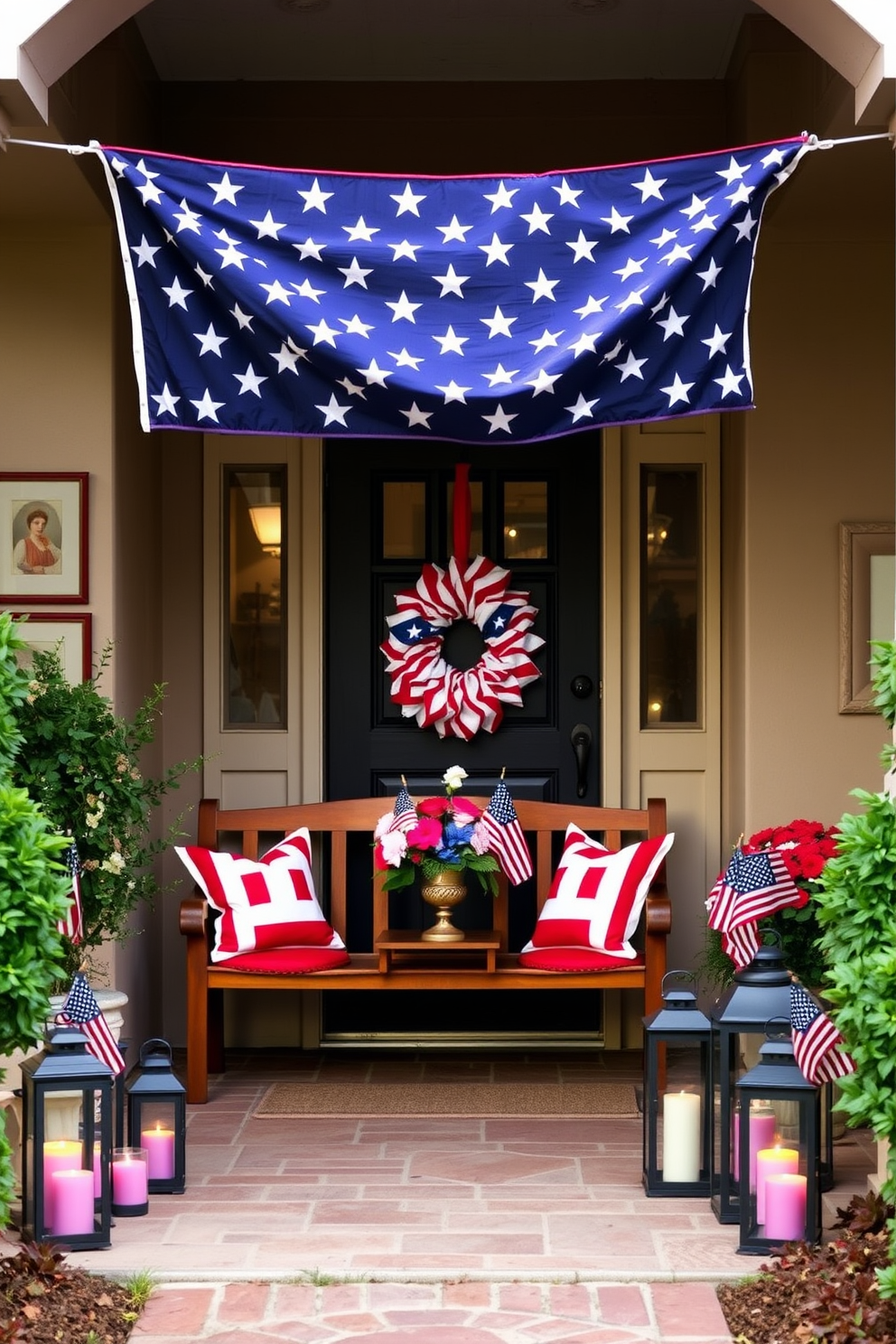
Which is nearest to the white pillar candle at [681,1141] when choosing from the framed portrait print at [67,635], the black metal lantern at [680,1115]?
the black metal lantern at [680,1115]

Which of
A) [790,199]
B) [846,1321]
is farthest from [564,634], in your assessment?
[846,1321]

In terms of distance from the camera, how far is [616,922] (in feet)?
16.9

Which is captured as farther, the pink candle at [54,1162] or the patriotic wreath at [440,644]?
the patriotic wreath at [440,644]

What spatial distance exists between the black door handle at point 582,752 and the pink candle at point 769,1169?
2245 mm

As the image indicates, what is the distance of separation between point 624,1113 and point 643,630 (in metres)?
1.74

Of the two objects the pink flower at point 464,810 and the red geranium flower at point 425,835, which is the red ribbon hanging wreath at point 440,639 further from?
the red geranium flower at point 425,835

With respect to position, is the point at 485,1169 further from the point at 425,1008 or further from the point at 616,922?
the point at 425,1008

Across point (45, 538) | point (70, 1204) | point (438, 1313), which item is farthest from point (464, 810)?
point (438, 1313)

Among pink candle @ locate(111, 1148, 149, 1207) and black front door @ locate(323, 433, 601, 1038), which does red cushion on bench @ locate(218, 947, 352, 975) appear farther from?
pink candle @ locate(111, 1148, 149, 1207)

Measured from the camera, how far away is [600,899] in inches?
205

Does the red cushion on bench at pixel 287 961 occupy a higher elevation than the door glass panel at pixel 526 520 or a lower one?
lower

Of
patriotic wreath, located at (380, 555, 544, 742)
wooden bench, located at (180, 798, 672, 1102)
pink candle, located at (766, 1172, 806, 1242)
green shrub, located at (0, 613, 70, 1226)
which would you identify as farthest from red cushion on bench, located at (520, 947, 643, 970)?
green shrub, located at (0, 613, 70, 1226)

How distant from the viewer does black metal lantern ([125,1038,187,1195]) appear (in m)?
3.94

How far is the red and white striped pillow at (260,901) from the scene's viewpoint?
5.13 metres
